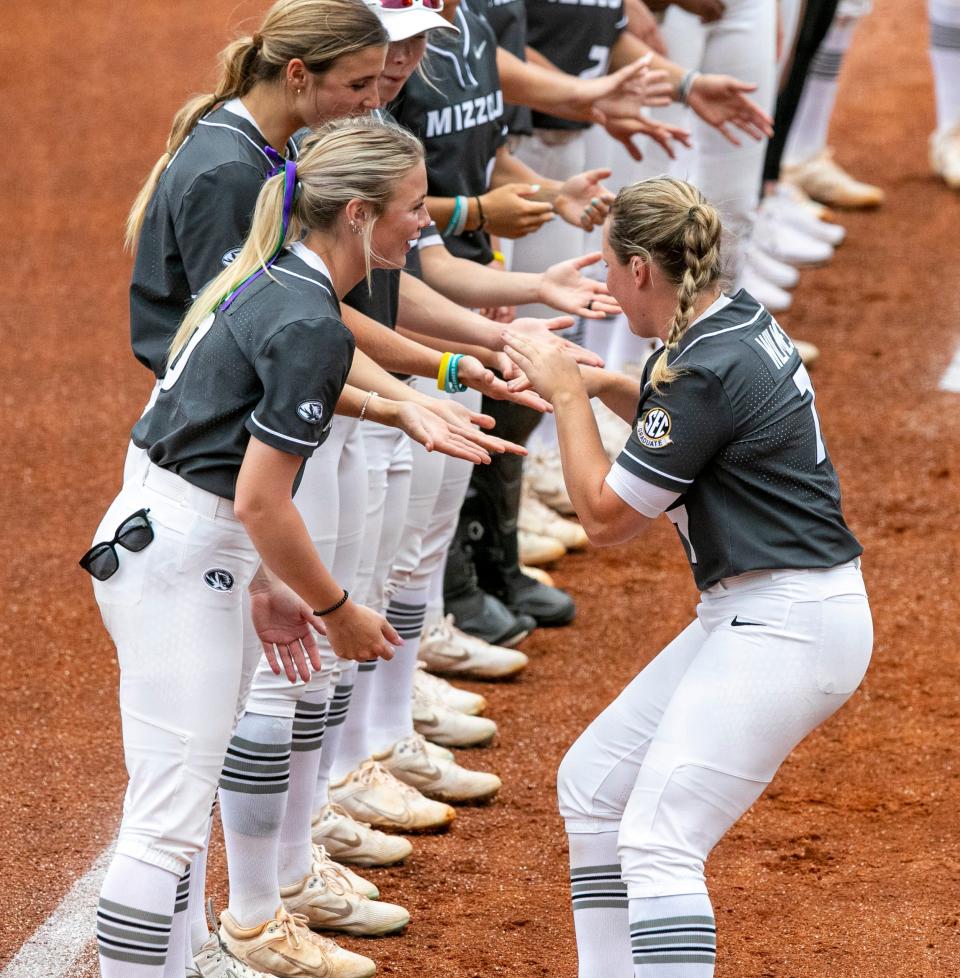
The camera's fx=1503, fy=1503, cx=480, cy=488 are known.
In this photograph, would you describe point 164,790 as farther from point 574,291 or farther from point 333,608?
point 574,291

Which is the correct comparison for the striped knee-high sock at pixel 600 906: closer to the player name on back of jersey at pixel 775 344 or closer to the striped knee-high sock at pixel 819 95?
the player name on back of jersey at pixel 775 344

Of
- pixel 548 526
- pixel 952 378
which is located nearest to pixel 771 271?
pixel 952 378

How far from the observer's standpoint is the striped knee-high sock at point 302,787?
304 centimetres

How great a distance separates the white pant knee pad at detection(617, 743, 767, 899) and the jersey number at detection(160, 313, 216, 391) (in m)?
0.98

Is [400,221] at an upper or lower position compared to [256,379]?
upper

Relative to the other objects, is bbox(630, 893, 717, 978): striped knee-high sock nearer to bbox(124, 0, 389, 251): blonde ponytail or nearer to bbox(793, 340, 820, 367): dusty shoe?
bbox(124, 0, 389, 251): blonde ponytail

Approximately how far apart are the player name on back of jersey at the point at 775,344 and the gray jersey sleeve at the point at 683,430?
136 mm

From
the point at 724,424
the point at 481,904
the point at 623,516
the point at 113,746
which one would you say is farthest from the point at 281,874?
the point at 724,424

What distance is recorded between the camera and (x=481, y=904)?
10.7 ft

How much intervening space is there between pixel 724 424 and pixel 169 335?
1.00 metres

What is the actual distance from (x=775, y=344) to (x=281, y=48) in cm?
101

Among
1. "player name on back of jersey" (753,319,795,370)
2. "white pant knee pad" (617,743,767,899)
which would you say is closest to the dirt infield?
"white pant knee pad" (617,743,767,899)

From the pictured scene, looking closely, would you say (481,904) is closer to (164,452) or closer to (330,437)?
(330,437)

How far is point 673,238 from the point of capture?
247 cm
